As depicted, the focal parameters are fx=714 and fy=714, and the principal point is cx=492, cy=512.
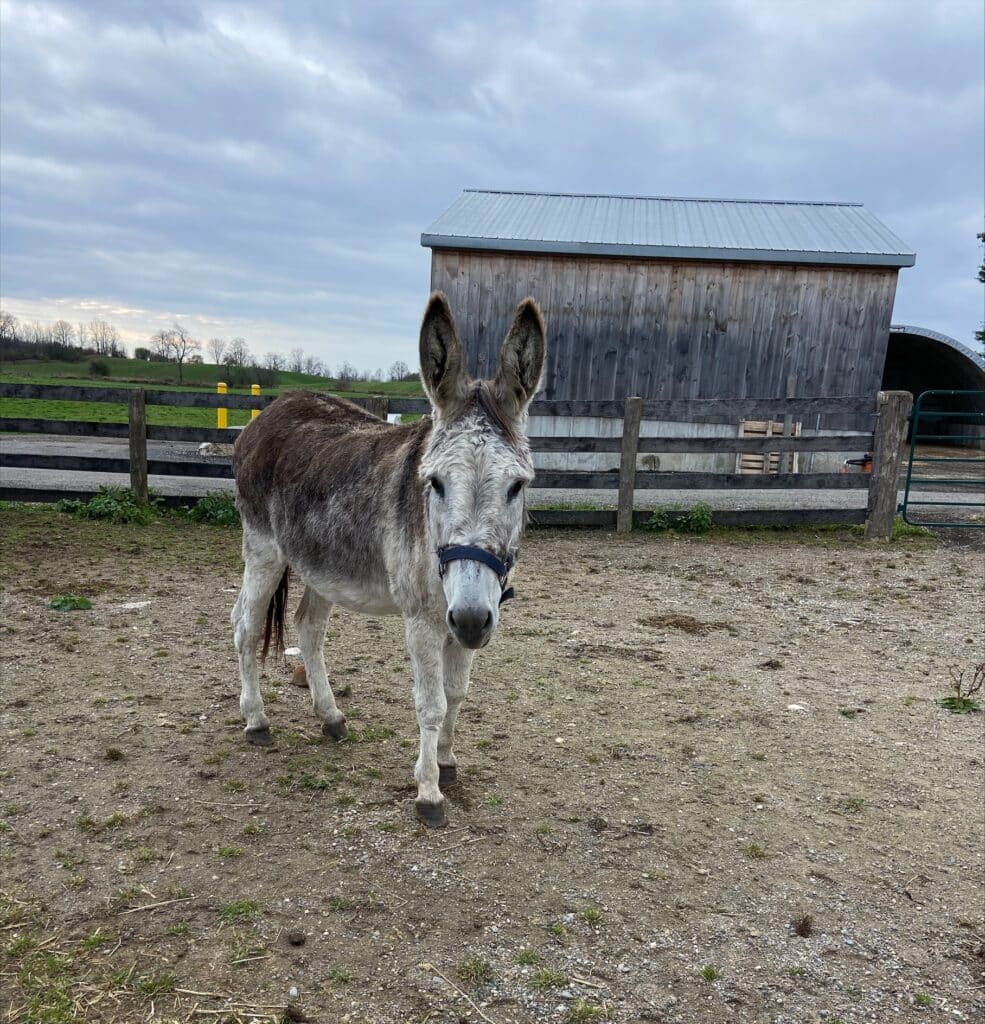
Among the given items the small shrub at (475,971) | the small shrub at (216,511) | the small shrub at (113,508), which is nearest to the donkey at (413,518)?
the small shrub at (475,971)

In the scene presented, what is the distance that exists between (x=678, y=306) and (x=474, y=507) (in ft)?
47.2

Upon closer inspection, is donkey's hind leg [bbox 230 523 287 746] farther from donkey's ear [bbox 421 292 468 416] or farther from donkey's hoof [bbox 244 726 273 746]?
donkey's ear [bbox 421 292 468 416]

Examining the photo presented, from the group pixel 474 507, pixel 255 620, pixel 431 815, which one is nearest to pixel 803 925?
pixel 431 815

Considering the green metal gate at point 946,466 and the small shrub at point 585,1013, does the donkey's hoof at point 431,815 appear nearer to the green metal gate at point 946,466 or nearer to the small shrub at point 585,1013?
the small shrub at point 585,1013

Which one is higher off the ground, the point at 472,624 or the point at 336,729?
the point at 472,624

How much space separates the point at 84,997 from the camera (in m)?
2.29

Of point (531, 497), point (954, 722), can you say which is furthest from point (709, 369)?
point (954, 722)

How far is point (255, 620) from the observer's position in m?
Answer: 4.08

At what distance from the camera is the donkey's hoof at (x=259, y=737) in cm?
405

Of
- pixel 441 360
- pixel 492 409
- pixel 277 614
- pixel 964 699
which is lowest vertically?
pixel 964 699

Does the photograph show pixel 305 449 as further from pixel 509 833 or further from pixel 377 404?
pixel 377 404

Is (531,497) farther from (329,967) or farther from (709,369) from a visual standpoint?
(329,967)

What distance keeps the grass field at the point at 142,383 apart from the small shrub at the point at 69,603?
60.4 ft

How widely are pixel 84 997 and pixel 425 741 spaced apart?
5.01ft
